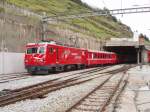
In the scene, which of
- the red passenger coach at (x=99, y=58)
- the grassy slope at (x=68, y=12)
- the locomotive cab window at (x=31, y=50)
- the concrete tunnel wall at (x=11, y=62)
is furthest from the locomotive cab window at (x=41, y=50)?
the grassy slope at (x=68, y=12)

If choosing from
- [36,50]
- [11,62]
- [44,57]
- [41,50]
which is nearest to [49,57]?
[44,57]

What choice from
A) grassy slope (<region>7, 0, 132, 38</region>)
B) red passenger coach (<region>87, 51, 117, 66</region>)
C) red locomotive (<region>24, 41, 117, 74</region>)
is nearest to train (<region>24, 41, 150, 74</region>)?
red locomotive (<region>24, 41, 117, 74</region>)

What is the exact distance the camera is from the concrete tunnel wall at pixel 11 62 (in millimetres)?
36778

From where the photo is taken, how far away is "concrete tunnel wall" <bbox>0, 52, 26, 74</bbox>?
3678 centimetres

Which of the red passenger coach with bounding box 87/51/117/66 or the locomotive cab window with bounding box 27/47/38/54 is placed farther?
the red passenger coach with bounding box 87/51/117/66

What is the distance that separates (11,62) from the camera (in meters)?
38.3

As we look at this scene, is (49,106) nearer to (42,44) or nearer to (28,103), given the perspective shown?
(28,103)

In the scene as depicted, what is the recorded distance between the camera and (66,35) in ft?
200

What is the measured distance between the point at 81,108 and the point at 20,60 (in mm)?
27149

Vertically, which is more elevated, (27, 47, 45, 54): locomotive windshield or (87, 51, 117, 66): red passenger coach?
(27, 47, 45, 54): locomotive windshield

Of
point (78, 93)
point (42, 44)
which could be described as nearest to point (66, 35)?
point (42, 44)

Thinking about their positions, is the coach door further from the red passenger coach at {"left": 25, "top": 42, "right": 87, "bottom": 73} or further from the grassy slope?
the grassy slope

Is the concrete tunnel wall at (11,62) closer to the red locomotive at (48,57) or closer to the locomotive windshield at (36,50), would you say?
the red locomotive at (48,57)

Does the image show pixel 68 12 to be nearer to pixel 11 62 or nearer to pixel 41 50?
pixel 11 62
